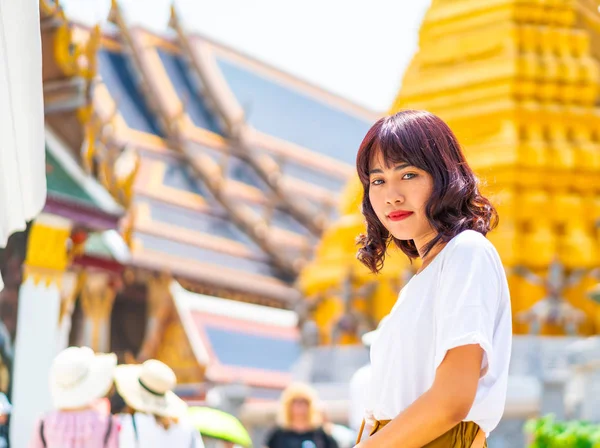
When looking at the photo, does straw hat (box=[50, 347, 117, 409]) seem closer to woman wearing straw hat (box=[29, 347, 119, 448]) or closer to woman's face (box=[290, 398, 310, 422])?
woman wearing straw hat (box=[29, 347, 119, 448])

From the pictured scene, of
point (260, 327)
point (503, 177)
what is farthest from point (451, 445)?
point (260, 327)

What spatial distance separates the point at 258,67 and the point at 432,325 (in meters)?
16.9

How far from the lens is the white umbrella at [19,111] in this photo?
1.77m

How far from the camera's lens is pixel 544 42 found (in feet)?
39.8

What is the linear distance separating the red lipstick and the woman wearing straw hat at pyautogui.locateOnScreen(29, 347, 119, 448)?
132 cm

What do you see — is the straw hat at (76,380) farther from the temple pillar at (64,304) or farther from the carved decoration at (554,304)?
the carved decoration at (554,304)

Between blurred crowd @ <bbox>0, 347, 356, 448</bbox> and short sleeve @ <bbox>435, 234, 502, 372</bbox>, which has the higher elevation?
blurred crowd @ <bbox>0, 347, 356, 448</bbox>

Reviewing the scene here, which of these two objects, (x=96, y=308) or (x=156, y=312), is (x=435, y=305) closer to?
(x=96, y=308)

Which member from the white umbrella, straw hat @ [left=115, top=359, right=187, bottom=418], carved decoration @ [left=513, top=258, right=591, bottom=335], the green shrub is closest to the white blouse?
the white umbrella

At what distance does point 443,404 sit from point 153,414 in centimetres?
159

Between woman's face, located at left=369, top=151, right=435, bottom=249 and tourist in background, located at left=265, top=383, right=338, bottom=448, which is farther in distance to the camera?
tourist in background, located at left=265, top=383, right=338, bottom=448

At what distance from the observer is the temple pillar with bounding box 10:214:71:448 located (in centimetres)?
462

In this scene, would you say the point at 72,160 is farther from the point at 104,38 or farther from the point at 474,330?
the point at 104,38

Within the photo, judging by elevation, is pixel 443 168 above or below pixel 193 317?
below
